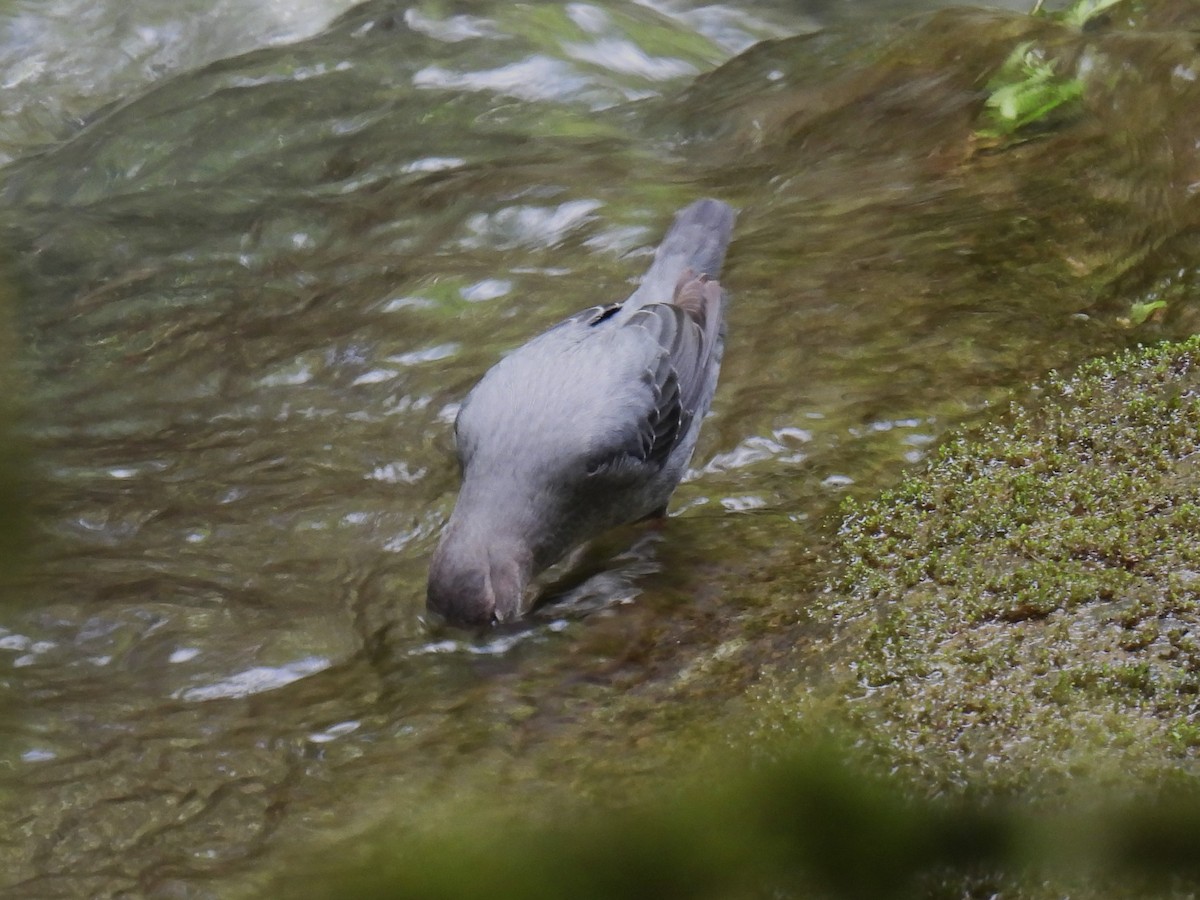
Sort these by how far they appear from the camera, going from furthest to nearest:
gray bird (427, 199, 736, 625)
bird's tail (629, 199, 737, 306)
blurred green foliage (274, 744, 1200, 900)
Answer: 1. bird's tail (629, 199, 737, 306)
2. gray bird (427, 199, 736, 625)
3. blurred green foliage (274, 744, 1200, 900)

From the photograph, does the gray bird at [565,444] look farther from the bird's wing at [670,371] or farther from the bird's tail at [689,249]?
the bird's tail at [689,249]

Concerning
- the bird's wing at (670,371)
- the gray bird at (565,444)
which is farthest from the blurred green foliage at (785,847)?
the bird's wing at (670,371)

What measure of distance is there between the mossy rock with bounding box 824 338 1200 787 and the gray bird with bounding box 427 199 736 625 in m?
0.86

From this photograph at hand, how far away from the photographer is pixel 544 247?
6191 millimetres

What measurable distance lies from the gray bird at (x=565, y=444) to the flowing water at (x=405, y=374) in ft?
0.44

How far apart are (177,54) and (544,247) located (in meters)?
5.34

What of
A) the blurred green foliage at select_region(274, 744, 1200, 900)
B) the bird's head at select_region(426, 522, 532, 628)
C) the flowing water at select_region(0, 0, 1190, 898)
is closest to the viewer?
the blurred green foliage at select_region(274, 744, 1200, 900)

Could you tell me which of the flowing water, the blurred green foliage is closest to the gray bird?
the flowing water

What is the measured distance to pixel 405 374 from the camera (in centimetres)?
538

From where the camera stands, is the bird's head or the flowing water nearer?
the flowing water

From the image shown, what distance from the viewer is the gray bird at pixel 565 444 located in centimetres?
387

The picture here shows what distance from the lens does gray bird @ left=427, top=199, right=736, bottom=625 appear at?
3.87 metres

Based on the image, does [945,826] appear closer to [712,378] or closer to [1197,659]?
[1197,659]

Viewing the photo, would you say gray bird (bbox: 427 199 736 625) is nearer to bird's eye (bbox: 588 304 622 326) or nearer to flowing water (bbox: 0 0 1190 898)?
bird's eye (bbox: 588 304 622 326)
